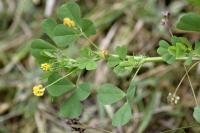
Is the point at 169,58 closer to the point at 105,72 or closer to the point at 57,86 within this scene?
the point at 57,86

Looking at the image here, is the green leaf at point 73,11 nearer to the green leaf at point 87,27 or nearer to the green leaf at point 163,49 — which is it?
the green leaf at point 87,27

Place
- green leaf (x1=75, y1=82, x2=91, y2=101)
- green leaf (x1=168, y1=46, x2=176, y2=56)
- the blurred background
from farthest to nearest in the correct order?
the blurred background → green leaf (x1=75, y1=82, x2=91, y2=101) → green leaf (x1=168, y1=46, x2=176, y2=56)

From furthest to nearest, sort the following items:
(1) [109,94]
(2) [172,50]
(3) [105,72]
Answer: (3) [105,72], (1) [109,94], (2) [172,50]

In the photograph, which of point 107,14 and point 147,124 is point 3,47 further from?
point 147,124

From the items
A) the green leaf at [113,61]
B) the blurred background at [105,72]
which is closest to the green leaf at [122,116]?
the green leaf at [113,61]

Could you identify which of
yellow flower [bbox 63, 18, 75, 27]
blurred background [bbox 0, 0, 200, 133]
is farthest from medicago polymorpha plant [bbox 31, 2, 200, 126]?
blurred background [bbox 0, 0, 200, 133]

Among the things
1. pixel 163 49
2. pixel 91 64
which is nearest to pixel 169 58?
pixel 163 49

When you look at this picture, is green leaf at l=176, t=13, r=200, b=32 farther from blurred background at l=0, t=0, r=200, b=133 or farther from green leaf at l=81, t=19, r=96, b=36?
blurred background at l=0, t=0, r=200, b=133
